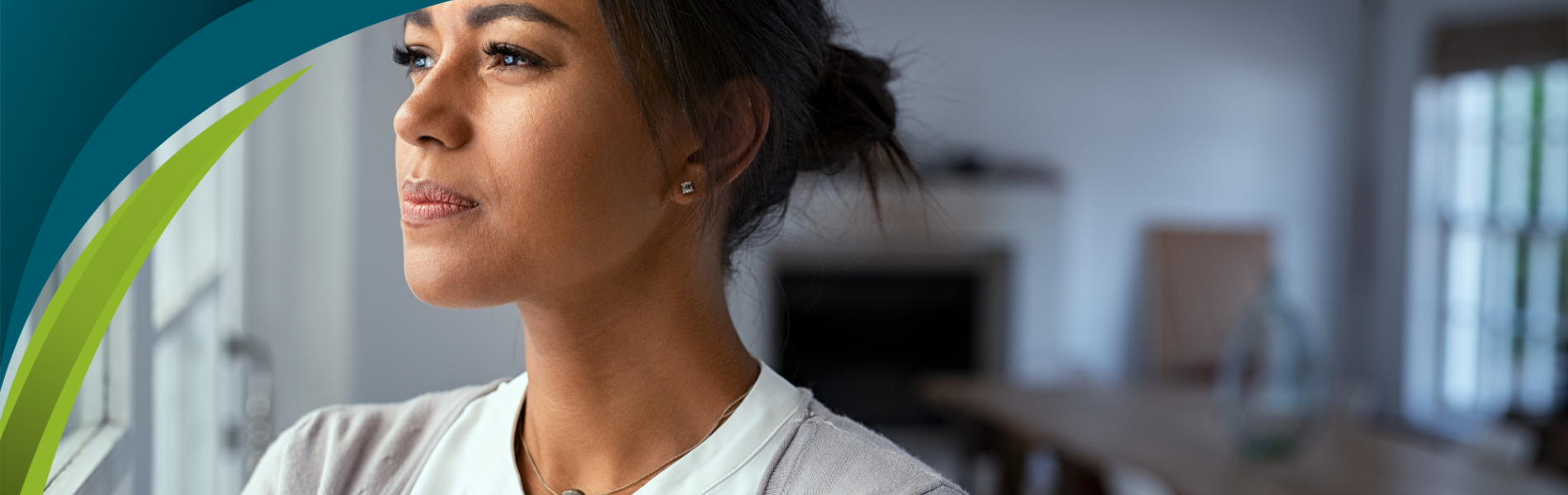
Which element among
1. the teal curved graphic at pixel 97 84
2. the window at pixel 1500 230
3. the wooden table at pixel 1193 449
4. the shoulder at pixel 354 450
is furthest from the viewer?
the window at pixel 1500 230

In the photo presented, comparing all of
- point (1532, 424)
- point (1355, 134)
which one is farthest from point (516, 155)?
point (1355, 134)

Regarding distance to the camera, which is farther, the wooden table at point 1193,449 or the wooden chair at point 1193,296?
the wooden chair at point 1193,296

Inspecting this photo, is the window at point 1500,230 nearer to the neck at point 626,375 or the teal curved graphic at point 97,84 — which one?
the neck at point 626,375

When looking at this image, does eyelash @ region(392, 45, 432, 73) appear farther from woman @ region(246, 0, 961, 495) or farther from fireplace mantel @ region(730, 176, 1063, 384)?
fireplace mantel @ region(730, 176, 1063, 384)

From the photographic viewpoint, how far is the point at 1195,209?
532 cm

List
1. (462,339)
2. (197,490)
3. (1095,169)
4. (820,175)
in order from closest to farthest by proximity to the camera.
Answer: (820,175)
(197,490)
(462,339)
(1095,169)

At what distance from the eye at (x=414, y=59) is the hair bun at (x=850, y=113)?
30 cm

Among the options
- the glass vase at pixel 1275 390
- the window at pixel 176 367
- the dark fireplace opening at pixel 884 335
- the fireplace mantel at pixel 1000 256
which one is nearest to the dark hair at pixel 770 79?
the window at pixel 176 367

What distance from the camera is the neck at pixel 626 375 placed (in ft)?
2.83

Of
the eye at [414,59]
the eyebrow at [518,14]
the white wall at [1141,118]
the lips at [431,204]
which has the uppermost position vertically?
the white wall at [1141,118]

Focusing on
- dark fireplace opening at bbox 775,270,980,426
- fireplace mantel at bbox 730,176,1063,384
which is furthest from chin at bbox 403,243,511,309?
dark fireplace opening at bbox 775,270,980,426

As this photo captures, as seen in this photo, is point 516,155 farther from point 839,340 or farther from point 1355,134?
point 1355,134

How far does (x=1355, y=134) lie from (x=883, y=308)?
8.27ft

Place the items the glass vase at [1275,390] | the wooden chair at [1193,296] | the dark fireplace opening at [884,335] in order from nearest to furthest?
the glass vase at [1275,390] → the dark fireplace opening at [884,335] → the wooden chair at [1193,296]
